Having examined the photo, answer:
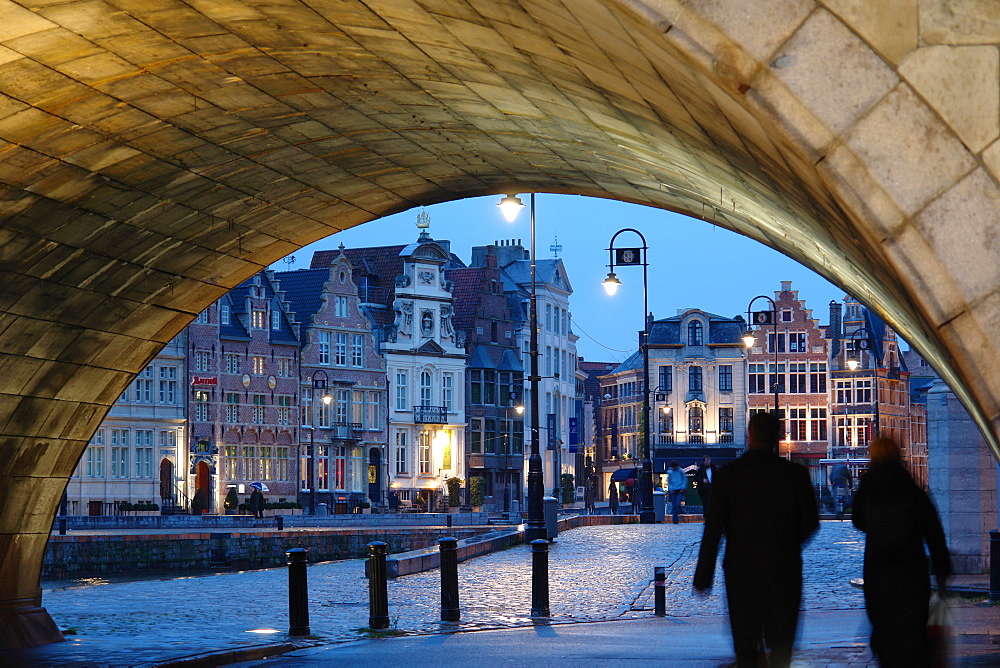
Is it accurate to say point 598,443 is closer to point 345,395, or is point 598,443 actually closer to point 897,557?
point 345,395

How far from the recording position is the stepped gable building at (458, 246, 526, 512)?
276 feet

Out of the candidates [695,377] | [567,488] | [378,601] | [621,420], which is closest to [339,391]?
[567,488]

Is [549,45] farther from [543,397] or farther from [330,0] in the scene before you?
[543,397]

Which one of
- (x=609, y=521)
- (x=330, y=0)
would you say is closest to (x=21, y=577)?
(x=330, y=0)

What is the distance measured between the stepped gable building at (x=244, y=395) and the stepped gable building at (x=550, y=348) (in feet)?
62.8

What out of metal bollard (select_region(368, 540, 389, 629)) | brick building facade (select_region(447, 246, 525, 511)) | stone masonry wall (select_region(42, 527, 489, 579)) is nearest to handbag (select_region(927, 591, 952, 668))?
metal bollard (select_region(368, 540, 389, 629))

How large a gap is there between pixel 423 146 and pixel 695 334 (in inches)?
3262

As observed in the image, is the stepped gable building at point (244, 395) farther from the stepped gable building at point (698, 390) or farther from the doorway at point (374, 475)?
the stepped gable building at point (698, 390)

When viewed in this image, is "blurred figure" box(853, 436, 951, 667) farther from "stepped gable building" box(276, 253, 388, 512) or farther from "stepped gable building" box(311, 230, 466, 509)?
"stepped gable building" box(311, 230, 466, 509)

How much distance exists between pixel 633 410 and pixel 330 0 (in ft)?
322

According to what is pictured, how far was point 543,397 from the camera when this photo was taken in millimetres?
89000

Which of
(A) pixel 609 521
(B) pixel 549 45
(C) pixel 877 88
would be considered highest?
(B) pixel 549 45

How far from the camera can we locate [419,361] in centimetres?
8119

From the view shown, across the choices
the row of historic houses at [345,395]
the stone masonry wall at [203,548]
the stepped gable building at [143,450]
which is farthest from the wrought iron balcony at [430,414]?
the stone masonry wall at [203,548]
